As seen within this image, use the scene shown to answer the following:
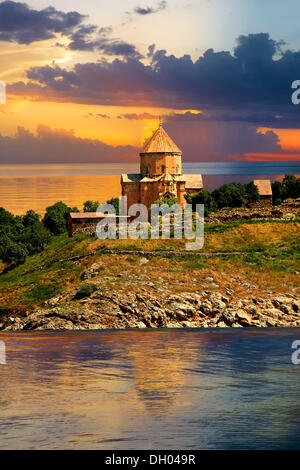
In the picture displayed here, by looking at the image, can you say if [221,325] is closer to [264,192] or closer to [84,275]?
[84,275]

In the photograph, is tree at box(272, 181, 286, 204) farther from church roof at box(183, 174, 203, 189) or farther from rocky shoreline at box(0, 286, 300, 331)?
rocky shoreline at box(0, 286, 300, 331)

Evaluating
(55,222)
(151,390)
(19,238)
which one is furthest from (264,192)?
(151,390)

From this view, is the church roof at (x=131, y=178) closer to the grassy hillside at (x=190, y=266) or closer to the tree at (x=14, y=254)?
the tree at (x=14, y=254)

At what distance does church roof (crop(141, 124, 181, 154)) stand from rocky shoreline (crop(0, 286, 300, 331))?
34.6 meters

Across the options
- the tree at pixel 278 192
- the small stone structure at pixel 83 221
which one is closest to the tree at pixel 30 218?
the small stone structure at pixel 83 221

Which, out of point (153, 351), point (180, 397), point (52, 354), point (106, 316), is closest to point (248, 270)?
point (106, 316)

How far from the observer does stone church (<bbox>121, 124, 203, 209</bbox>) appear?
74625mm

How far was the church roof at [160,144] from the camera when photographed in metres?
76.2

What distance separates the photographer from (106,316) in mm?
42250

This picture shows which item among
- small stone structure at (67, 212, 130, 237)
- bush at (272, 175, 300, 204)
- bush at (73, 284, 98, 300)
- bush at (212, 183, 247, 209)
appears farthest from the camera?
bush at (272, 175, 300, 204)

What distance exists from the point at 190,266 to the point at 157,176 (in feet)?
95.9

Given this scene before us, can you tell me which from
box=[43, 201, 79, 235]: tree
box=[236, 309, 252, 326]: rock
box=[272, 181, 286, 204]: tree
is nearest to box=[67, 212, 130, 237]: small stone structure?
box=[43, 201, 79, 235]: tree
